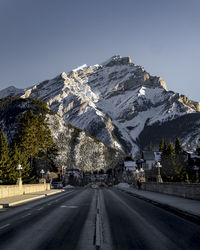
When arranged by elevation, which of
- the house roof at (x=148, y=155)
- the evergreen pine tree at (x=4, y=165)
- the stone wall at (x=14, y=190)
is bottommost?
the stone wall at (x=14, y=190)

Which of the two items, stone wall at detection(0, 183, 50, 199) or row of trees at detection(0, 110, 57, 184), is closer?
stone wall at detection(0, 183, 50, 199)

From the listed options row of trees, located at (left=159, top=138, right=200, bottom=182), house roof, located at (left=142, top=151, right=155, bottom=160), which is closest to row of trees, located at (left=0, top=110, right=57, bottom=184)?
row of trees, located at (left=159, top=138, right=200, bottom=182)

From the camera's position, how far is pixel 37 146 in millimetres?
74438

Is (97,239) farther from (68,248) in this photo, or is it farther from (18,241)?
(18,241)

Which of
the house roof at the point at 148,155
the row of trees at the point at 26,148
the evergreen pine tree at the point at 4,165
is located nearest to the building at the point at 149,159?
the house roof at the point at 148,155

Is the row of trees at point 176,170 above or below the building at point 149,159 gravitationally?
below

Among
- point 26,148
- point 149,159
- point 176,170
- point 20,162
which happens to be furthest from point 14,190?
point 149,159

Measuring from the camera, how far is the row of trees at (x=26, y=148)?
6216 centimetres

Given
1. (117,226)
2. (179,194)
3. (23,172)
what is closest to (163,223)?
(117,226)

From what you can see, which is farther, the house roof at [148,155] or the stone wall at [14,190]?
the house roof at [148,155]

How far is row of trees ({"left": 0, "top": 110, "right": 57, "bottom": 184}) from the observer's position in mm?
62156

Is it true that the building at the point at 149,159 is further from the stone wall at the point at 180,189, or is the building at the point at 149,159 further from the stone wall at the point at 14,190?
the stone wall at the point at 180,189

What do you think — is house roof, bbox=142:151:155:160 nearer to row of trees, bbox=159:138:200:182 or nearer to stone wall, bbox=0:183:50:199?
row of trees, bbox=159:138:200:182

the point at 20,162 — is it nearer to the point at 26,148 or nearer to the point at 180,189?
the point at 26,148
